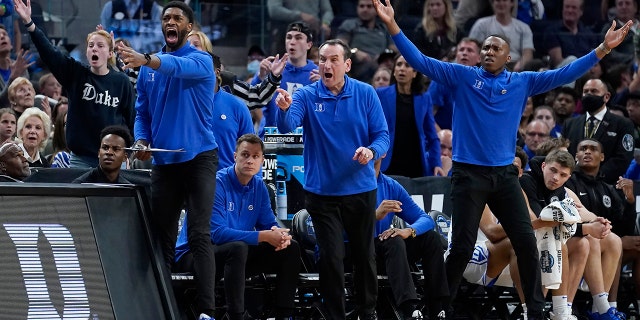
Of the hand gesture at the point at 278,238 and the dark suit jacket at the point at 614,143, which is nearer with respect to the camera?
the hand gesture at the point at 278,238

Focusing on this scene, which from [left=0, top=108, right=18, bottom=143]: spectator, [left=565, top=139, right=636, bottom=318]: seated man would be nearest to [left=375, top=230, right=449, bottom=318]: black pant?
[left=565, top=139, right=636, bottom=318]: seated man

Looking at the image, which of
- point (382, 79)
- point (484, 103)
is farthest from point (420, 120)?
point (484, 103)

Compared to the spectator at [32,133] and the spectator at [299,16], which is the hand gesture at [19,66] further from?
the spectator at [299,16]

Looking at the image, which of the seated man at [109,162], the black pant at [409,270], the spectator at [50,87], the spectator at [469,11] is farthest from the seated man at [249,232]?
the spectator at [469,11]

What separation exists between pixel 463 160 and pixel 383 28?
627cm

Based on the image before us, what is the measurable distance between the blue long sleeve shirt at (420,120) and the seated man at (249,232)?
2885 mm

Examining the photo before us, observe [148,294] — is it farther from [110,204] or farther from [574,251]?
[574,251]

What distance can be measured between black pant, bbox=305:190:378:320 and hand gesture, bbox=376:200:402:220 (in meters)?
0.64

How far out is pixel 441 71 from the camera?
923cm

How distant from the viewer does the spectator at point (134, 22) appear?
1279cm

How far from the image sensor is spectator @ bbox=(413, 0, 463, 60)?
582 inches

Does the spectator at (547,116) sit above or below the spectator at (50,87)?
below

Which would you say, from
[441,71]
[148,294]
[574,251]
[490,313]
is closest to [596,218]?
[574,251]

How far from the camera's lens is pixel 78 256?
6.12m
